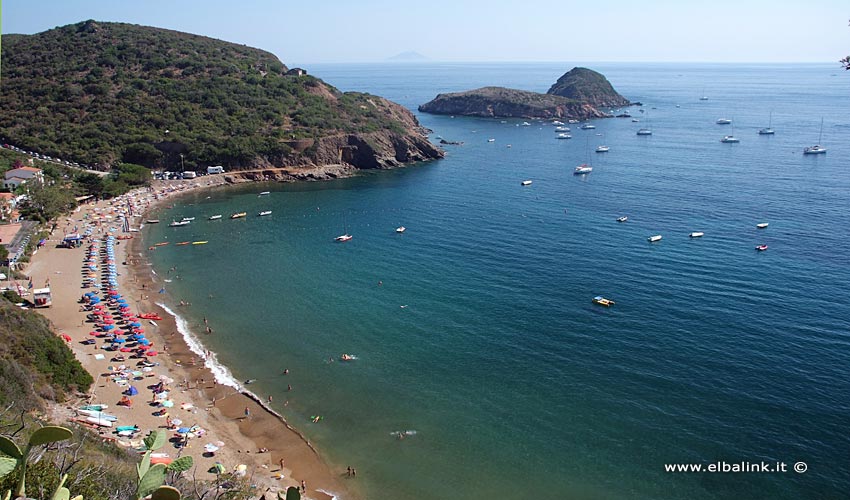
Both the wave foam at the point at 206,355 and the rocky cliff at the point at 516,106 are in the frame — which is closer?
the wave foam at the point at 206,355

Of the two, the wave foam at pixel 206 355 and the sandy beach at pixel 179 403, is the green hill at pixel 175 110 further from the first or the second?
the wave foam at pixel 206 355

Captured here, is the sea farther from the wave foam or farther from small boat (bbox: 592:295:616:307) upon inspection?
small boat (bbox: 592:295:616:307)

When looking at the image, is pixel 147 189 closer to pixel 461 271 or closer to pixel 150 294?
pixel 150 294

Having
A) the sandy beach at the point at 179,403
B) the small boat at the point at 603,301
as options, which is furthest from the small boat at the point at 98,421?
the small boat at the point at 603,301

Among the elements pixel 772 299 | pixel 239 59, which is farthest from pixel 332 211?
pixel 239 59

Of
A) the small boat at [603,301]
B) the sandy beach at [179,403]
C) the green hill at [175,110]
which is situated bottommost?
the sandy beach at [179,403]

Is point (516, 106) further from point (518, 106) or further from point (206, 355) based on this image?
point (206, 355)

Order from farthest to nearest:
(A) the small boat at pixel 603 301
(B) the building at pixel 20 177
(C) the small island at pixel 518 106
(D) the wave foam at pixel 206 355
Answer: (C) the small island at pixel 518 106, (B) the building at pixel 20 177, (A) the small boat at pixel 603 301, (D) the wave foam at pixel 206 355
